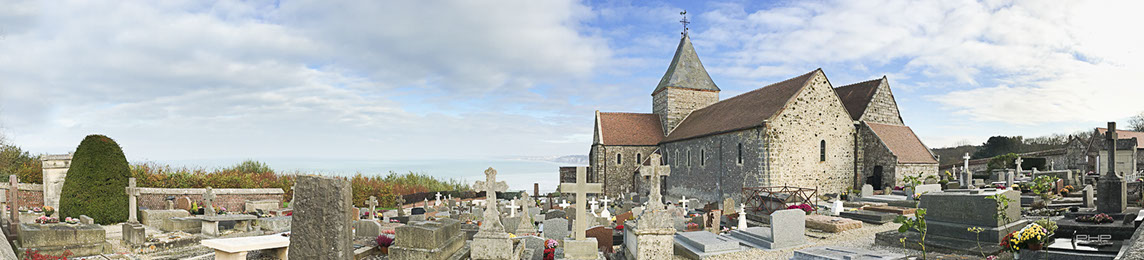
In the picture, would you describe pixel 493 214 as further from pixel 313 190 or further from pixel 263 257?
pixel 313 190

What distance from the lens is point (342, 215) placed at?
4.42 m

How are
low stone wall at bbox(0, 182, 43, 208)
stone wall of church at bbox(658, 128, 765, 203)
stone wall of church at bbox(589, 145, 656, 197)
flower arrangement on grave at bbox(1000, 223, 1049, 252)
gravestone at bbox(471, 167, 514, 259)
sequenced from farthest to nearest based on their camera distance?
stone wall of church at bbox(589, 145, 656, 197), stone wall of church at bbox(658, 128, 765, 203), low stone wall at bbox(0, 182, 43, 208), gravestone at bbox(471, 167, 514, 259), flower arrangement on grave at bbox(1000, 223, 1049, 252)

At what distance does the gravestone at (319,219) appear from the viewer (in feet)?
14.4

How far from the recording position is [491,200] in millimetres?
8555

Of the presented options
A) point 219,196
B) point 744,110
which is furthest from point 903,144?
point 219,196

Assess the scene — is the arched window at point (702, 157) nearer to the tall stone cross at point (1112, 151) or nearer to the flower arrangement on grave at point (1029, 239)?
the tall stone cross at point (1112, 151)

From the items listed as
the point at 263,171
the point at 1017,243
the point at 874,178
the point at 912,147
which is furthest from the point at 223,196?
the point at 912,147

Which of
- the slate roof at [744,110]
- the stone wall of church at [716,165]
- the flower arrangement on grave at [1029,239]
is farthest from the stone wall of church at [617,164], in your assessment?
the flower arrangement on grave at [1029,239]

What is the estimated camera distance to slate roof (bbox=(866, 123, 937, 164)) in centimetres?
2144

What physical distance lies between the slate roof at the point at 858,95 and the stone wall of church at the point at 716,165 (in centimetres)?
557

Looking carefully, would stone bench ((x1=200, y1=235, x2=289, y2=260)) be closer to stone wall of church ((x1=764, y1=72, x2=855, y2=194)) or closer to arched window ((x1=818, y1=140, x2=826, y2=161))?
stone wall of church ((x1=764, y1=72, x2=855, y2=194))

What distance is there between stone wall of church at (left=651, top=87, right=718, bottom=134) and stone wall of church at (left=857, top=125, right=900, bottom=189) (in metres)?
11.5

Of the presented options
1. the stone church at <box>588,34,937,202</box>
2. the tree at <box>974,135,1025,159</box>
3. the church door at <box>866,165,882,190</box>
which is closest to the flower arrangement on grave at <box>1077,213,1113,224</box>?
the stone church at <box>588,34,937,202</box>

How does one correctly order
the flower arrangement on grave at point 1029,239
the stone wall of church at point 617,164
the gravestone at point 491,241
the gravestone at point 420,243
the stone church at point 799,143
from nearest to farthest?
the flower arrangement on grave at point 1029,239
the gravestone at point 420,243
the gravestone at point 491,241
the stone church at point 799,143
the stone wall of church at point 617,164
